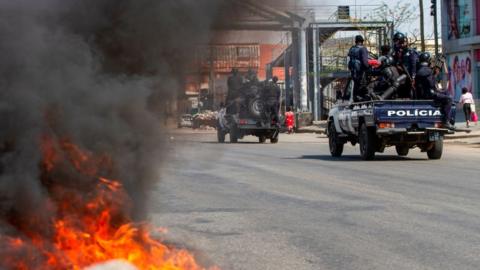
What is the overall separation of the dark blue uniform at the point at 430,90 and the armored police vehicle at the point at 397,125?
0.15 meters

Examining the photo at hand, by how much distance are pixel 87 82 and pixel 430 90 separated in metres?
→ 14.9

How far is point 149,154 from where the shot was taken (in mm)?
5152

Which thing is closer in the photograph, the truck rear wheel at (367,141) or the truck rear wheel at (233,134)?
the truck rear wheel at (367,141)

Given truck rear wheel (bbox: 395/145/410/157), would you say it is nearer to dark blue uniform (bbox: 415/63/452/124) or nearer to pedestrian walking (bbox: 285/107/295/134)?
dark blue uniform (bbox: 415/63/452/124)

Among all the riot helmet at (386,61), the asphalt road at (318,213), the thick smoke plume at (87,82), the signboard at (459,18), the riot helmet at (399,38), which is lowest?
the asphalt road at (318,213)

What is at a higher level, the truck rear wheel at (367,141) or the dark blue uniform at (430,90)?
the dark blue uniform at (430,90)

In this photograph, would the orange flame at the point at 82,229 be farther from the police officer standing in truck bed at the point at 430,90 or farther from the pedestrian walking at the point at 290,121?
the pedestrian walking at the point at 290,121

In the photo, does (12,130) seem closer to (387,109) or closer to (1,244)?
(1,244)

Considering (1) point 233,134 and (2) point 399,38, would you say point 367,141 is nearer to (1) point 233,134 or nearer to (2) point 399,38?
(2) point 399,38

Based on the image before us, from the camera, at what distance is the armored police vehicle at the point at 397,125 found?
721 inches

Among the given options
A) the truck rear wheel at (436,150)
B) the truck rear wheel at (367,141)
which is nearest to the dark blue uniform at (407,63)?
the truck rear wheel at (436,150)

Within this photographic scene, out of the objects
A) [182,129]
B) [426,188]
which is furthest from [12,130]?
[426,188]

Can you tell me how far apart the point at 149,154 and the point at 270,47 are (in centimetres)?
105

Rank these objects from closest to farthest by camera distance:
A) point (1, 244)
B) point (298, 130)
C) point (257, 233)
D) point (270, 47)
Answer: point (1, 244)
point (270, 47)
point (257, 233)
point (298, 130)
